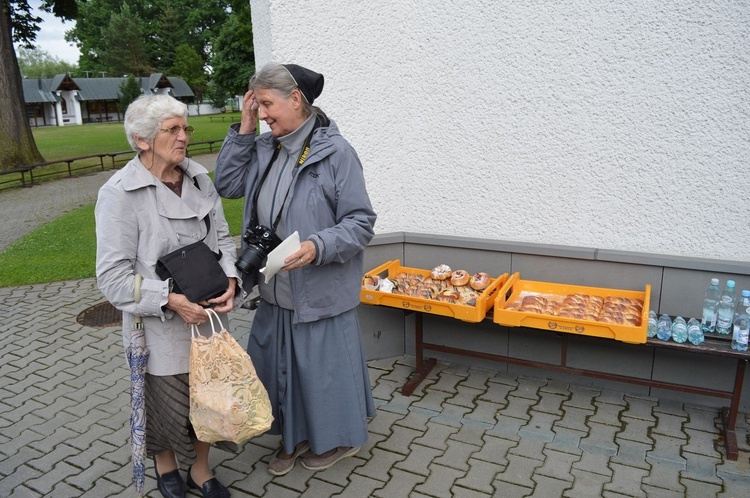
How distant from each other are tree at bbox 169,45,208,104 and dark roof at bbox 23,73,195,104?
4.28 ft

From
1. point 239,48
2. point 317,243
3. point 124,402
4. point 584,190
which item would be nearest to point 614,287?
point 584,190

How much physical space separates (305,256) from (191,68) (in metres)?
68.9

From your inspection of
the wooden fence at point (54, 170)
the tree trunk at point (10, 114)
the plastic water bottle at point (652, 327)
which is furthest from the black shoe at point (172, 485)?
the tree trunk at point (10, 114)

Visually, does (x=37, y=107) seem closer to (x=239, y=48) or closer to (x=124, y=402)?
(x=239, y=48)

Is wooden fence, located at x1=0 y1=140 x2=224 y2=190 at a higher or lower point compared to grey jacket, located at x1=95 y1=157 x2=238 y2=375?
lower

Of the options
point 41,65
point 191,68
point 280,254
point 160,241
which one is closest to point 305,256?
point 280,254

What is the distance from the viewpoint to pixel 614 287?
3.92 metres

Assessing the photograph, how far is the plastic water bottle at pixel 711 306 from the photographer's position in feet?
11.5

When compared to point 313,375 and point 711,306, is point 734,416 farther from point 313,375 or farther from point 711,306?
point 313,375

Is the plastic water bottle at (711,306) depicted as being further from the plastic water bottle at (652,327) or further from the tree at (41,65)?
the tree at (41,65)

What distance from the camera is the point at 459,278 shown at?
4.07m

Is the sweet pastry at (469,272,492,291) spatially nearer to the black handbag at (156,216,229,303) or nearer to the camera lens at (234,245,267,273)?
the camera lens at (234,245,267,273)

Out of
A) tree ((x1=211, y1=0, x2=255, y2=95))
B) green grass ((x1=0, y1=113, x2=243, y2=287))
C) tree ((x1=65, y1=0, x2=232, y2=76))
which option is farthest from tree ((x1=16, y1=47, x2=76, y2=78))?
green grass ((x1=0, y1=113, x2=243, y2=287))

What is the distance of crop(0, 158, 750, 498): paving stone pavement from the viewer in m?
3.12
